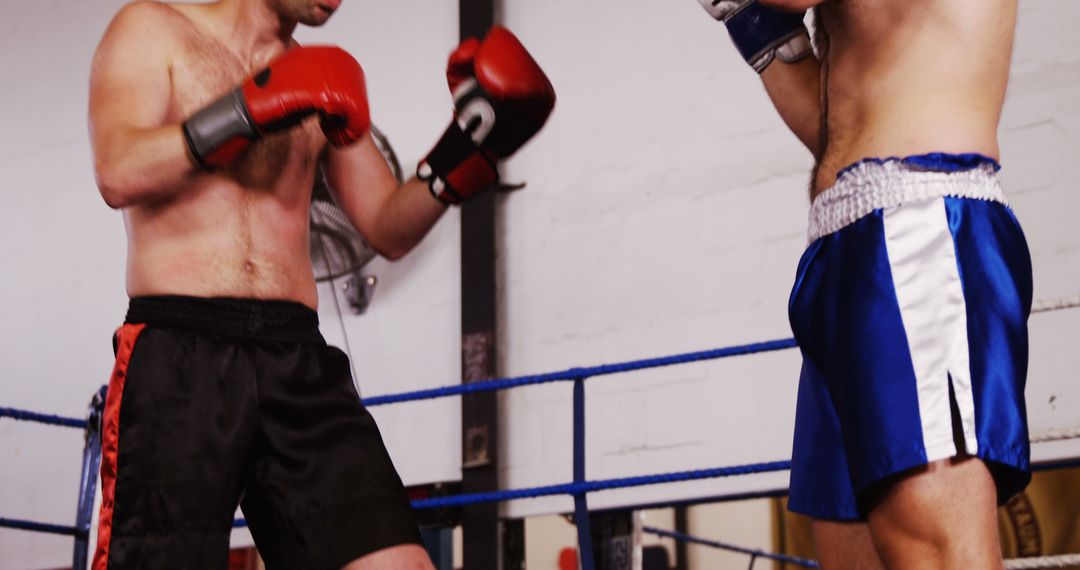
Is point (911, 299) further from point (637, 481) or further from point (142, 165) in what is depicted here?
point (637, 481)

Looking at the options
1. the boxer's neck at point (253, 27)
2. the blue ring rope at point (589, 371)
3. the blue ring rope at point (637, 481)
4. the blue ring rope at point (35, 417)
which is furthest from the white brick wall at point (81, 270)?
the boxer's neck at point (253, 27)

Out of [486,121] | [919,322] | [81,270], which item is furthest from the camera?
[81,270]

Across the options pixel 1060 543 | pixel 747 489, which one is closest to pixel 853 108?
pixel 747 489

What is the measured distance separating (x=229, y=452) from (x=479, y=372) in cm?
196

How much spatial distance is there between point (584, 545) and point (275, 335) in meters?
1.14

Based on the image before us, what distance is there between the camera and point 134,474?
5.49 ft

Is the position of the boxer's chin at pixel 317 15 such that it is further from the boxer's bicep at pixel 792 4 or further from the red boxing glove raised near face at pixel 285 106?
the boxer's bicep at pixel 792 4

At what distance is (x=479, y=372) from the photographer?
11.9 feet

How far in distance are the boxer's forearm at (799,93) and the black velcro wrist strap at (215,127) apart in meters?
0.73

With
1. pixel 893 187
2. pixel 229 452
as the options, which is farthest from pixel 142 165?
pixel 893 187

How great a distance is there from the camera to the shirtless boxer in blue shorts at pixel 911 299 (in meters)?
1.20

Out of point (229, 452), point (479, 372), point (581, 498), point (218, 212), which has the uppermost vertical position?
point (218, 212)

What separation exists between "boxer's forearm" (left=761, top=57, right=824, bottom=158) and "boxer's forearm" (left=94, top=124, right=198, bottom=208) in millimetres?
815

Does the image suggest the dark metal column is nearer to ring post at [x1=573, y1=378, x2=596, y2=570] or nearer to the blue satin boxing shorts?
ring post at [x1=573, y1=378, x2=596, y2=570]
